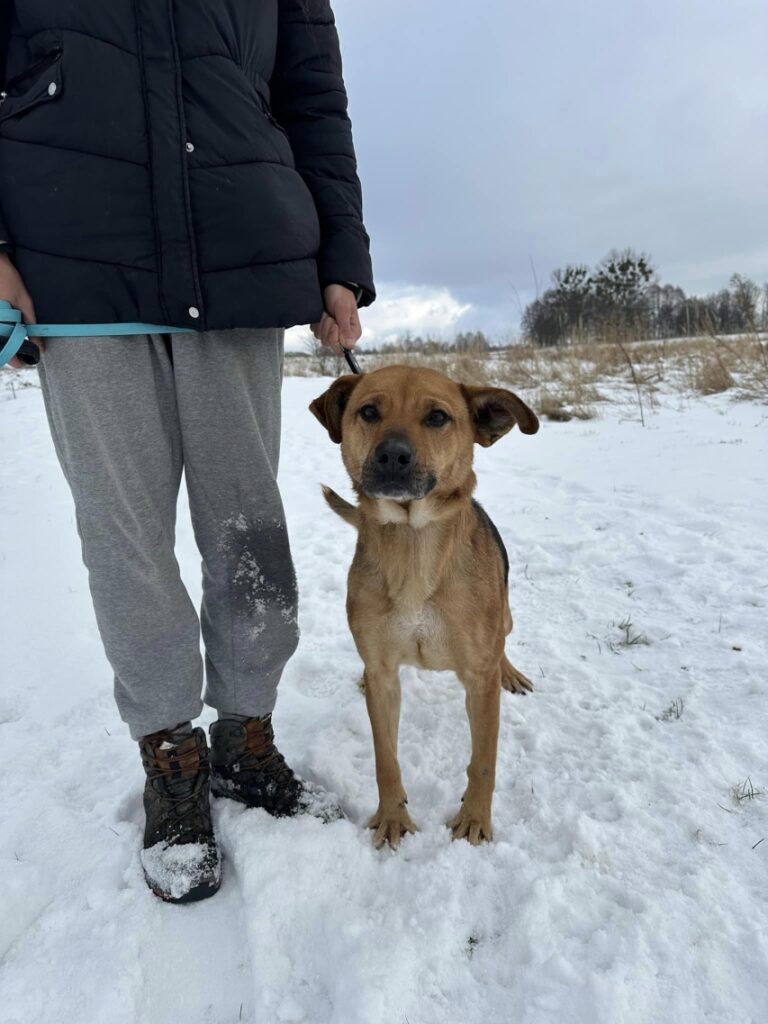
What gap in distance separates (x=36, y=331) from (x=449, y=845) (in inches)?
72.0

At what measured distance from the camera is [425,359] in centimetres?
1149

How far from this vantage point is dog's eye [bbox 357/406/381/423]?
208 cm

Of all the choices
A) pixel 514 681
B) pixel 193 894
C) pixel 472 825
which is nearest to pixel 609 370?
pixel 514 681

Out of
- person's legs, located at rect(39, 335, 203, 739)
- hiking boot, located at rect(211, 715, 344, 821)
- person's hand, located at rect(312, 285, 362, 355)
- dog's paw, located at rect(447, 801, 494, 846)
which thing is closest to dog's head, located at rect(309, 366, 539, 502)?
person's hand, located at rect(312, 285, 362, 355)

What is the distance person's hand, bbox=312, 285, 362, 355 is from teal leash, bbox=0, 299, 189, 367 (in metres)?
0.52

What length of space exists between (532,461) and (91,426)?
5.54 meters

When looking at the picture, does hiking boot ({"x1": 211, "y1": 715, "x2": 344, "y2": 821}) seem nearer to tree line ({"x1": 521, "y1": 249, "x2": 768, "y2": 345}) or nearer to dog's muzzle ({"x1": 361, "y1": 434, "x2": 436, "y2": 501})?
dog's muzzle ({"x1": 361, "y1": 434, "x2": 436, "y2": 501})

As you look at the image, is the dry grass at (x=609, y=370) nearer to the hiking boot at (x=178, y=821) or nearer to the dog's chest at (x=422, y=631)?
the dog's chest at (x=422, y=631)

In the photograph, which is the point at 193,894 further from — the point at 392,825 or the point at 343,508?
the point at 343,508

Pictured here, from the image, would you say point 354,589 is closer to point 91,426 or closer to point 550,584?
point 91,426

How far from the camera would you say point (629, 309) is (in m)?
23.8

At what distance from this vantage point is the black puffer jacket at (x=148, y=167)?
1.44 m

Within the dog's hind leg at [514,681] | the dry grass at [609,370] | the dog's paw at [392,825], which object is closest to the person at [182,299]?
the dog's paw at [392,825]

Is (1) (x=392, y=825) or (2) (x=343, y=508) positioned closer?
(1) (x=392, y=825)
